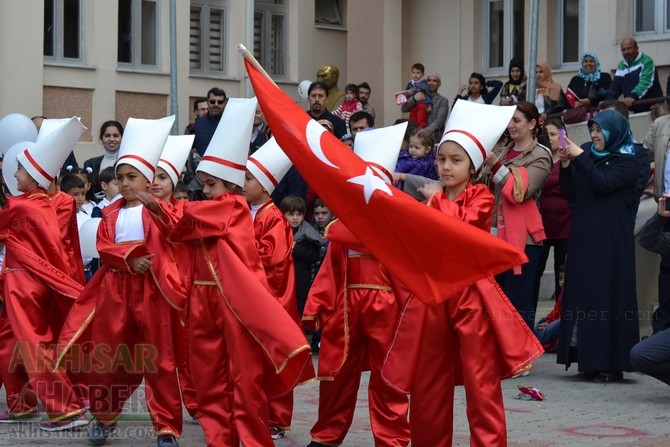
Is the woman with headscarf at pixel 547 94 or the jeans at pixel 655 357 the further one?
the woman with headscarf at pixel 547 94

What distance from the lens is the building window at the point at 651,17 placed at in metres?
18.7

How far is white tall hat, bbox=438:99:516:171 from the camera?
7137mm

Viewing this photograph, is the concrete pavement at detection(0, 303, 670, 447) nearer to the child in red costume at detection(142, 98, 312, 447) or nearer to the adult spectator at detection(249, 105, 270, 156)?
the child in red costume at detection(142, 98, 312, 447)

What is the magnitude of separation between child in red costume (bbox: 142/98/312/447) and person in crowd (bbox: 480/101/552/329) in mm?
3248

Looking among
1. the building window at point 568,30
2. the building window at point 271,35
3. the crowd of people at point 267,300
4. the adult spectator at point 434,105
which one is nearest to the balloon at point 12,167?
the crowd of people at point 267,300

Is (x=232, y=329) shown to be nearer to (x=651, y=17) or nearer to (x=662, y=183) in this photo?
(x=662, y=183)

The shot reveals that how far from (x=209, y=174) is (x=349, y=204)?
1146 mm

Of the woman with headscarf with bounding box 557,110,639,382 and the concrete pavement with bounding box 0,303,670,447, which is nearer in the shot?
the concrete pavement with bounding box 0,303,670,447

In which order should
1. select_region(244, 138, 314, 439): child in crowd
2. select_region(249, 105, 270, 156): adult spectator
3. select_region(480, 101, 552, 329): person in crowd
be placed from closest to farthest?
select_region(244, 138, 314, 439): child in crowd → select_region(480, 101, 552, 329): person in crowd → select_region(249, 105, 270, 156): adult spectator

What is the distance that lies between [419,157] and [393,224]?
12.7 feet

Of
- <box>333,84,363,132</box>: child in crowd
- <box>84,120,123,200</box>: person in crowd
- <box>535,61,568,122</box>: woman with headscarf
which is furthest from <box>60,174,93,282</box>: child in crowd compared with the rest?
<box>535,61,568,122</box>: woman with headscarf

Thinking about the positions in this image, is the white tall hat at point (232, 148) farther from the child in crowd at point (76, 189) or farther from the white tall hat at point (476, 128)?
the child in crowd at point (76, 189)

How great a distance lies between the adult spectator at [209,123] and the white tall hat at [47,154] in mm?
4636

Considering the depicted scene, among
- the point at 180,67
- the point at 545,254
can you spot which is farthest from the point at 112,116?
the point at 545,254
